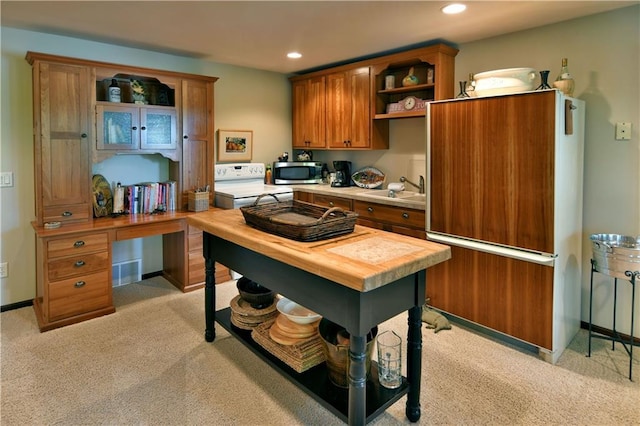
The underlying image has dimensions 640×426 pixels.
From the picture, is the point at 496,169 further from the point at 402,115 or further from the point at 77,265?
the point at 77,265

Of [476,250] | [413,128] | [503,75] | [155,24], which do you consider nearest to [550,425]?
[476,250]

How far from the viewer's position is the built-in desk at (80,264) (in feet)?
9.54

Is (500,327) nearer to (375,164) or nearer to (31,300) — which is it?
(375,164)

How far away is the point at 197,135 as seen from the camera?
383 cm

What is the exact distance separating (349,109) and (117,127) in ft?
7.24

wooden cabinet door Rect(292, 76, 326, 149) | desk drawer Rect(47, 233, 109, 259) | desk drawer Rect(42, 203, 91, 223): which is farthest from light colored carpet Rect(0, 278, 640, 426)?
wooden cabinet door Rect(292, 76, 326, 149)

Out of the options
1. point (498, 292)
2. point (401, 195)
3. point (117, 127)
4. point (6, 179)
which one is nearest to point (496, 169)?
point (498, 292)

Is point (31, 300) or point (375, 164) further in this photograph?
point (375, 164)

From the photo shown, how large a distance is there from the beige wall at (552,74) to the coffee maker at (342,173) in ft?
1.67

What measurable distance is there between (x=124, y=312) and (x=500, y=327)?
113 inches

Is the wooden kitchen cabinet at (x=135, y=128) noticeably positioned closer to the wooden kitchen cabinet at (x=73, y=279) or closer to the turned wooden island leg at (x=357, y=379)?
the wooden kitchen cabinet at (x=73, y=279)

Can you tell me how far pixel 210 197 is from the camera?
3.99 m

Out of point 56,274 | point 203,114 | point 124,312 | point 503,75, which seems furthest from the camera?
point 203,114

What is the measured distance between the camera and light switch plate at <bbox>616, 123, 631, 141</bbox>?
2.64 m
